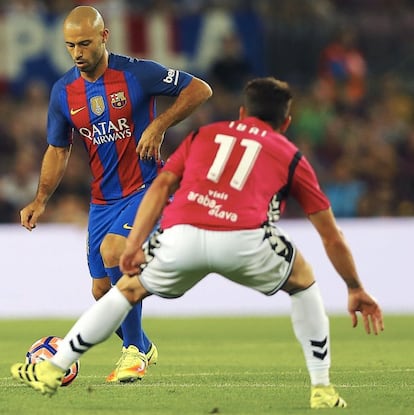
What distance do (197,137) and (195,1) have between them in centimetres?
1221

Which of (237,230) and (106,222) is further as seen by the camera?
(106,222)

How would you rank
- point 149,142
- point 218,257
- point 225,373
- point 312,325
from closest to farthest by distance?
point 218,257, point 312,325, point 149,142, point 225,373

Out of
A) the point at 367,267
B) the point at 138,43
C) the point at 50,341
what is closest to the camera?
the point at 50,341

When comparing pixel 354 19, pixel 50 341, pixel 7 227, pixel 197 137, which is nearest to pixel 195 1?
pixel 354 19

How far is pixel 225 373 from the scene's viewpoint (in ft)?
27.0

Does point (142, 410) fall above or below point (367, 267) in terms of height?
above

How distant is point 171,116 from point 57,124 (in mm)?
774

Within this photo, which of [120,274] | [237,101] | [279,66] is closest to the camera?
[120,274]

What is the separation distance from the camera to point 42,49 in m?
17.0

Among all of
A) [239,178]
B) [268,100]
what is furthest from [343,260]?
[268,100]

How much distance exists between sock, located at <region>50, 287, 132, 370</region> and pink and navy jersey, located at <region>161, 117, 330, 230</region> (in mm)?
467

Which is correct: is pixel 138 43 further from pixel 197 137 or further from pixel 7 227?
pixel 197 137

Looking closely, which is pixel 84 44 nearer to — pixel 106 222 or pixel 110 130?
pixel 110 130

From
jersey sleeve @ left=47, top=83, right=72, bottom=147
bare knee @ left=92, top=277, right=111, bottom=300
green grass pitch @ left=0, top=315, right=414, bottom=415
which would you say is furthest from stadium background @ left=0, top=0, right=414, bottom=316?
jersey sleeve @ left=47, top=83, right=72, bottom=147
